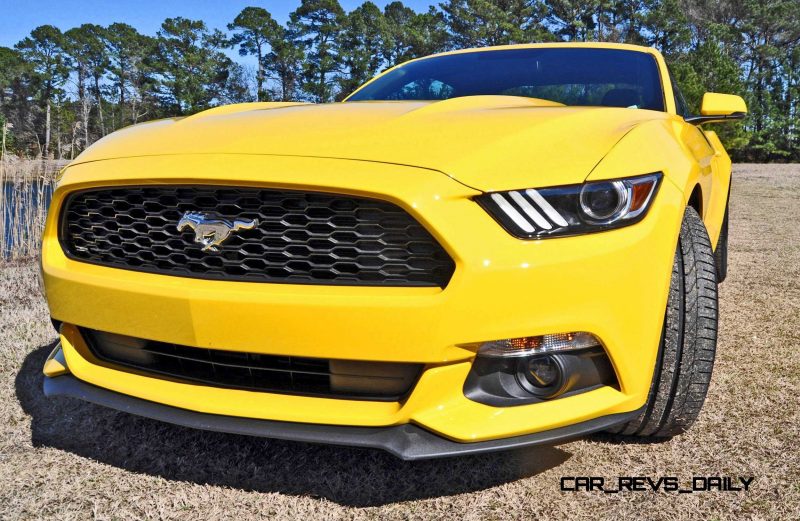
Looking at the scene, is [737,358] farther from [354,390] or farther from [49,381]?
[49,381]

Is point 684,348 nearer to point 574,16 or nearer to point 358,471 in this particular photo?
point 358,471

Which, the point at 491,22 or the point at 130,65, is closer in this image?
the point at 491,22

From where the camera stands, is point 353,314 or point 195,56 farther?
point 195,56

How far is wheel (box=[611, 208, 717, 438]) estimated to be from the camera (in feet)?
5.32

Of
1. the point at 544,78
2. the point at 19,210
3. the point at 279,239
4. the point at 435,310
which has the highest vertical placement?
the point at 544,78

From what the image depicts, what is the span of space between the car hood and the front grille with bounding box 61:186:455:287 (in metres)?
0.12

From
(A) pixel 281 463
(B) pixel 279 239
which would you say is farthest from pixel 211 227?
(A) pixel 281 463

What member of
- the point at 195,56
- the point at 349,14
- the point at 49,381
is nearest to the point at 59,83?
the point at 195,56

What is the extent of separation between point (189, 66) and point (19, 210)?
158 ft

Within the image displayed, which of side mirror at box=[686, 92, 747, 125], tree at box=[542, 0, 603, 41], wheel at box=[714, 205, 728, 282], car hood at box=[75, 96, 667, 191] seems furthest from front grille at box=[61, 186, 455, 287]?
tree at box=[542, 0, 603, 41]

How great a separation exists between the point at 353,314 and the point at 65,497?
101 cm

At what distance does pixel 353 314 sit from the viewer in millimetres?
1336

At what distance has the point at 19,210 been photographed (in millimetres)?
5664

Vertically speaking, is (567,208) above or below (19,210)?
A: above
